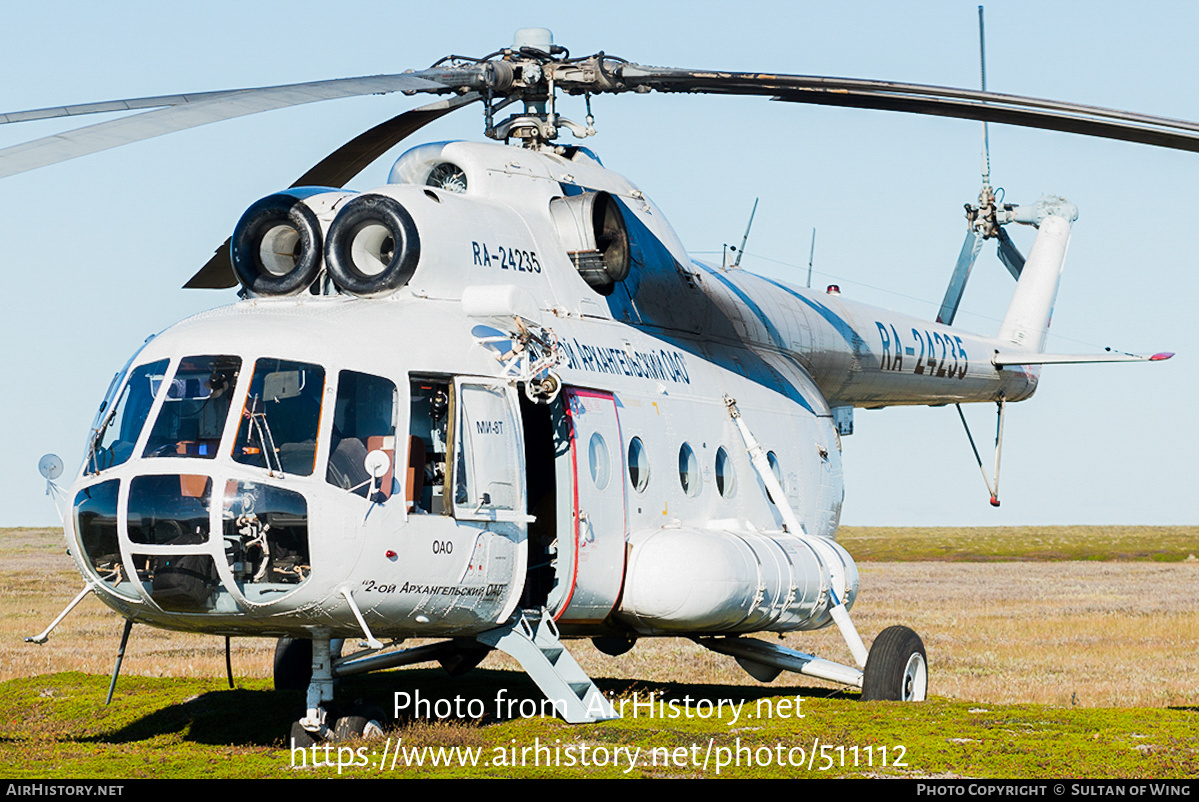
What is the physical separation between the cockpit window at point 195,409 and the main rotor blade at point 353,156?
3.08m

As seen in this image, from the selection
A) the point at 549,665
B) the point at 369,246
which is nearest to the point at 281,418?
the point at 369,246

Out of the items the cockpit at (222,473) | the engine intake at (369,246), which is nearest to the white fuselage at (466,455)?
the cockpit at (222,473)

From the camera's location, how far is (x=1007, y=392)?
20172 mm

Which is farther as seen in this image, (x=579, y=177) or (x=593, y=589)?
(x=579, y=177)

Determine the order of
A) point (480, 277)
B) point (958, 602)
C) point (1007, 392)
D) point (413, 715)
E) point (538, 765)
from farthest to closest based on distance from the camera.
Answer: point (958, 602) < point (1007, 392) < point (413, 715) < point (480, 277) < point (538, 765)

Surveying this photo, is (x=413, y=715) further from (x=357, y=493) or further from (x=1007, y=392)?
(x=1007, y=392)

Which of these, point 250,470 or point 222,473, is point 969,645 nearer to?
point 250,470

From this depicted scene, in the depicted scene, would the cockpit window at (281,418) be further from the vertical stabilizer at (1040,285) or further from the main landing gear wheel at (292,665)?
the vertical stabilizer at (1040,285)

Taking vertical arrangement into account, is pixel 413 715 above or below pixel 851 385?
below

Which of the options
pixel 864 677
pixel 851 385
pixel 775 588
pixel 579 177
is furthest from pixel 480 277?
pixel 851 385

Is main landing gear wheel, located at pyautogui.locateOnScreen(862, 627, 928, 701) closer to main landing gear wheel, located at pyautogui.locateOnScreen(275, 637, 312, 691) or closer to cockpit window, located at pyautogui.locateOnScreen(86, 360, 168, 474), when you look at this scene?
main landing gear wheel, located at pyautogui.locateOnScreen(275, 637, 312, 691)

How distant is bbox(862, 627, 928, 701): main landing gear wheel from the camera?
13.1 m

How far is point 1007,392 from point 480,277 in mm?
11320

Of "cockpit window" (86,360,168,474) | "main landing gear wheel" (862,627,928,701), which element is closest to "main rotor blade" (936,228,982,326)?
"main landing gear wheel" (862,627,928,701)
